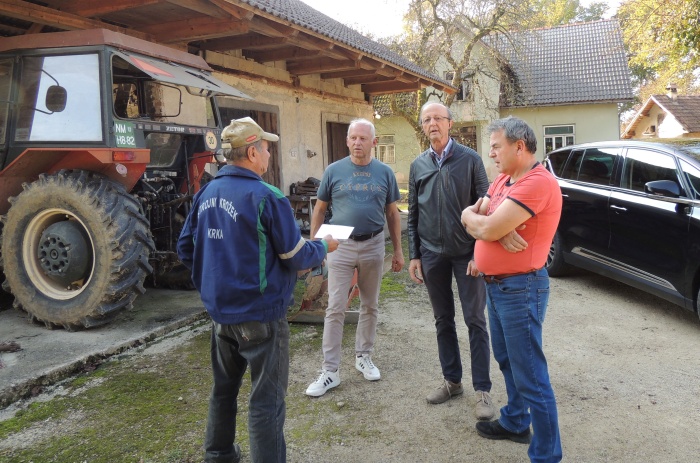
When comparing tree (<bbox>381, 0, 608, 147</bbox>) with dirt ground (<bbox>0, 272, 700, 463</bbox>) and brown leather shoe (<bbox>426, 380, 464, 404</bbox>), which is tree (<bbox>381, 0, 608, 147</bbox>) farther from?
brown leather shoe (<bbox>426, 380, 464, 404</bbox>)

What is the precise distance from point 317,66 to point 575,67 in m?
19.7

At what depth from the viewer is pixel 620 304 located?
5.63 meters

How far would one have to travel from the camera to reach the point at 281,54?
29.2ft

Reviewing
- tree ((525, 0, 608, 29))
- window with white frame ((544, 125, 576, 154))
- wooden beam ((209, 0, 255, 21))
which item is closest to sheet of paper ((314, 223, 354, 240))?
wooden beam ((209, 0, 255, 21))

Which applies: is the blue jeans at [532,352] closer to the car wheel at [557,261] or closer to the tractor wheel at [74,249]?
the tractor wheel at [74,249]

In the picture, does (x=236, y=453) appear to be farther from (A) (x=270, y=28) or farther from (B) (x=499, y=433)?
(A) (x=270, y=28)

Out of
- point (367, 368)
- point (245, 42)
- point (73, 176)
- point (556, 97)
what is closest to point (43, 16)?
point (73, 176)

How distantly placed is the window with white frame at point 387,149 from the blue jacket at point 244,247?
80.5 feet

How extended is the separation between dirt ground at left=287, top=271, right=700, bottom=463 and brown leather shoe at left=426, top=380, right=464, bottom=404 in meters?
0.04

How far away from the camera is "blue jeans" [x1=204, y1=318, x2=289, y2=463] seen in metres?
2.38

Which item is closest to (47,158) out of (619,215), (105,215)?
(105,215)

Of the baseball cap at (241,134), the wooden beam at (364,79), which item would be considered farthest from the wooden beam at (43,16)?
the wooden beam at (364,79)

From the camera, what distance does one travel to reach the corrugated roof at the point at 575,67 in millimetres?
23734

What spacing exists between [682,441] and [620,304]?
2935 mm
